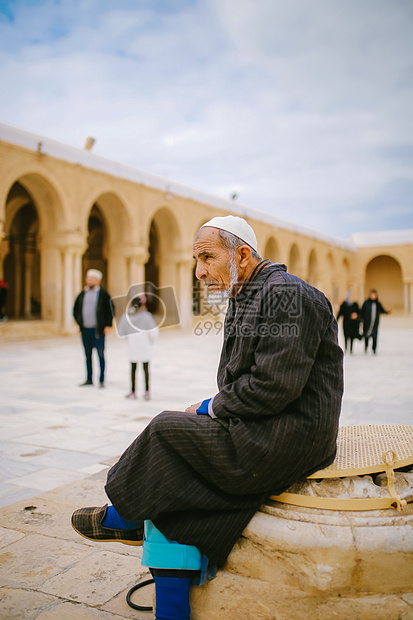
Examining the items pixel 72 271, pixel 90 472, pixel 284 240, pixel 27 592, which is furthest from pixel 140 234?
pixel 27 592

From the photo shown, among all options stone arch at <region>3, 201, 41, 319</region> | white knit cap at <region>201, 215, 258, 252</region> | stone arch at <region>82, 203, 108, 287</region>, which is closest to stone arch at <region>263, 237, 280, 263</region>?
stone arch at <region>82, 203, 108, 287</region>

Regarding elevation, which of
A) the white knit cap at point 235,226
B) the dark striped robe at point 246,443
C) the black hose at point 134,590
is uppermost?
the white knit cap at point 235,226

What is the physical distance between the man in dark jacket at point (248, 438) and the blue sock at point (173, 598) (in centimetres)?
14

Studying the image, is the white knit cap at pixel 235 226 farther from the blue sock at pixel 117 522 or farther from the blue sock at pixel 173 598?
the blue sock at pixel 173 598

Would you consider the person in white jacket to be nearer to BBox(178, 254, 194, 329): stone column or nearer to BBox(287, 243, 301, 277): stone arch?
BBox(178, 254, 194, 329): stone column

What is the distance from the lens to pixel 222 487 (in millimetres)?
1655

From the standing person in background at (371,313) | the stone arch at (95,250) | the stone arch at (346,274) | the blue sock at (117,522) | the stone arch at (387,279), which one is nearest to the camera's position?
the blue sock at (117,522)

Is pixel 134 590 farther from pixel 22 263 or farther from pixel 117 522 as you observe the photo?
pixel 22 263

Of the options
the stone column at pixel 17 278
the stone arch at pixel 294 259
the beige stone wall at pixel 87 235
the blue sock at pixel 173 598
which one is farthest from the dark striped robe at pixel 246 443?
the stone arch at pixel 294 259

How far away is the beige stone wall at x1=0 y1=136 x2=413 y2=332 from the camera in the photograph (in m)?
14.7

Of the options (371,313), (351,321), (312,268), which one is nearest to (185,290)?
(351,321)

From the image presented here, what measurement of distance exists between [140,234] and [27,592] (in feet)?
52.4

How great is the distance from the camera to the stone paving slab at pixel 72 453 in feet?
6.66

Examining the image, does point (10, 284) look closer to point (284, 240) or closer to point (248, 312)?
point (284, 240)
